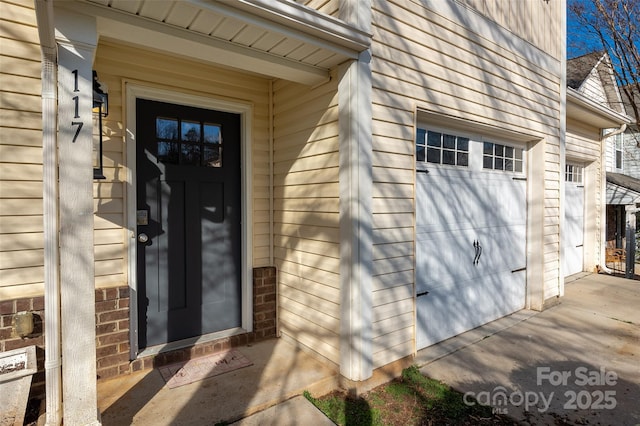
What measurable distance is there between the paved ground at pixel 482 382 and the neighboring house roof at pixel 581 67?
746 centimetres

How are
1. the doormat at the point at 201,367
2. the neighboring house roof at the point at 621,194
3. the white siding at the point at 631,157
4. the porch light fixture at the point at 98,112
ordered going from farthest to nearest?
the white siding at the point at 631,157 < the neighboring house roof at the point at 621,194 < the doormat at the point at 201,367 < the porch light fixture at the point at 98,112

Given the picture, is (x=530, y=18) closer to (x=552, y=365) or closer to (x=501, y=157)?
(x=501, y=157)

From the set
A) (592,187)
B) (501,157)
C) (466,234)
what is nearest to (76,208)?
(466,234)

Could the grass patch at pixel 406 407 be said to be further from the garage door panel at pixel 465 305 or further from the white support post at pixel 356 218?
the garage door panel at pixel 465 305

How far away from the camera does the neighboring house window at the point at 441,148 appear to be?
3.21 m

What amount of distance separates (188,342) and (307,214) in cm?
144

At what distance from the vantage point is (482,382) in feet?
8.86

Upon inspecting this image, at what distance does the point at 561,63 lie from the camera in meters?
4.81

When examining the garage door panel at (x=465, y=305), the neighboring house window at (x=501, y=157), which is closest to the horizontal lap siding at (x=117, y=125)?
the garage door panel at (x=465, y=305)

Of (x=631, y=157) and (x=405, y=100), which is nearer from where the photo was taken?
(x=405, y=100)

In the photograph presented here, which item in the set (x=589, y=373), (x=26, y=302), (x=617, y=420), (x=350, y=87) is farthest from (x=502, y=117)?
(x=26, y=302)

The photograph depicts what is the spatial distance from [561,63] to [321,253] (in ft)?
14.8

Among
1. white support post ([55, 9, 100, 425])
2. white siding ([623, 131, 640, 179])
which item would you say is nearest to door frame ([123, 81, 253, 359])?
white support post ([55, 9, 100, 425])

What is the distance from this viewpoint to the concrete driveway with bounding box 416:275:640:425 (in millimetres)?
2404
